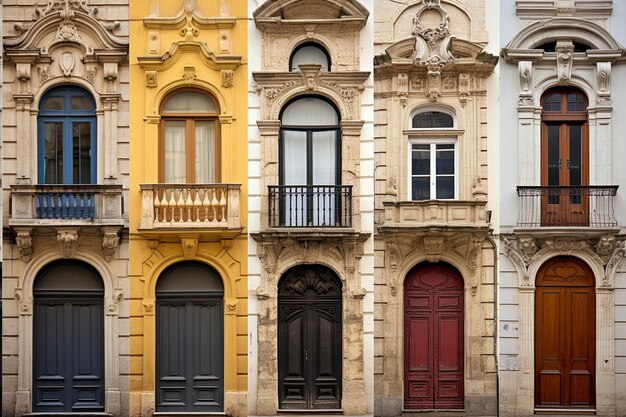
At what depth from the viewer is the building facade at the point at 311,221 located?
1967 centimetres

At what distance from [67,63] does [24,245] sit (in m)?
4.32

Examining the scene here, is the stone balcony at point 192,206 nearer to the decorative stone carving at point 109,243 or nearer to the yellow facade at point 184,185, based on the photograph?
the yellow facade at point 184,185

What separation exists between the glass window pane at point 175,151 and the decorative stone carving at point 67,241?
2.51 meters

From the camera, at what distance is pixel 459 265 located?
19.8 metres

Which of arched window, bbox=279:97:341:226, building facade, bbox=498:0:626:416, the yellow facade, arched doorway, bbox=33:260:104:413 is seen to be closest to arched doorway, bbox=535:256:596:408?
building facade, bbox=498:0:626:416

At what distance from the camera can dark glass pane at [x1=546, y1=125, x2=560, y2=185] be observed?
19.8 metres

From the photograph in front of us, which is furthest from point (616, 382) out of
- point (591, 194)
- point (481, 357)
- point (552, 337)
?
point (591, 194)

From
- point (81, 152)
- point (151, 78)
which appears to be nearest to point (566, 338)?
point (151, 78)

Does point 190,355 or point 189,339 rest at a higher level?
point 189,339

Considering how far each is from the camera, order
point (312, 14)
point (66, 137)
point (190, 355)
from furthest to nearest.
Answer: point (66, 137), point (312, 14), point (190, 355)

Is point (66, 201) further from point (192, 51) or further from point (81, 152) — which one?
point (192, 51)

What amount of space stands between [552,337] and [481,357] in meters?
1.69

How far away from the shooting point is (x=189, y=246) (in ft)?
64.5

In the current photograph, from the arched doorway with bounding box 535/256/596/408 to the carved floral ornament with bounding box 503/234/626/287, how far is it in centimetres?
31
